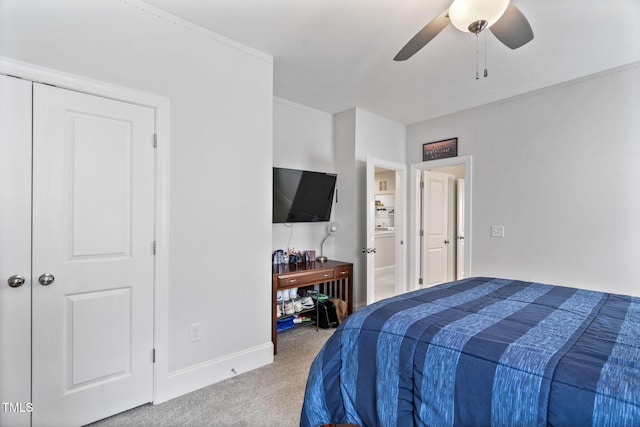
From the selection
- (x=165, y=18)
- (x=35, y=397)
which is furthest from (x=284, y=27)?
(x=35, y=397)

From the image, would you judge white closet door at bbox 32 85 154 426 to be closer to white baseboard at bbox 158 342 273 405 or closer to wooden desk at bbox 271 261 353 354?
white baseboard at bbox 158 342 273 405

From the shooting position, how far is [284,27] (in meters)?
2.23

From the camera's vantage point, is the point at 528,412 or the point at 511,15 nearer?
the point at 528,412

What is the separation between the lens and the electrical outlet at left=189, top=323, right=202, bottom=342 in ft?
7.21

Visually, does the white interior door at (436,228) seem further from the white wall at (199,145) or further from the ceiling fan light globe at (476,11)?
the ceiling fan light globe at (476,11)

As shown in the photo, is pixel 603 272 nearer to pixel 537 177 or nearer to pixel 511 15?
pixel 537 177

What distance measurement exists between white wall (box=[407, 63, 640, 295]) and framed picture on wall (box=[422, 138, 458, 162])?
0.13 m

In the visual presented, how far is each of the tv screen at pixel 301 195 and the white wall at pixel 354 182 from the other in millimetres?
296

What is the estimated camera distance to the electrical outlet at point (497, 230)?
3.54 m

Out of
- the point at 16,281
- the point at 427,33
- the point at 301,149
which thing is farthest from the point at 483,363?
the point at 301,149

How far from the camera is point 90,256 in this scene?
1.84m

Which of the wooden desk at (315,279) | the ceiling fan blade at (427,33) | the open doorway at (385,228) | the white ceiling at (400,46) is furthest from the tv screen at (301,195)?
the open doorway at (385,228)

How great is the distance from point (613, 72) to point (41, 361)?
191 inches

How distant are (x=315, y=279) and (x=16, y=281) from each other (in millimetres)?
2277
